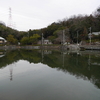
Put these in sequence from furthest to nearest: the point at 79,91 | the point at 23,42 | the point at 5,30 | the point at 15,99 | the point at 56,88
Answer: the point at 5,30 < the point at 23,42 < the point at 56,88 < the point at 79,91 < the point at 15,99

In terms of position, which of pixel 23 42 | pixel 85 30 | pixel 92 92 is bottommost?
pixel 92 92

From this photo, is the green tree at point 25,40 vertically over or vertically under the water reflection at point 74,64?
over

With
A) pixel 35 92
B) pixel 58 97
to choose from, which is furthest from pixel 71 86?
pixel 35 92

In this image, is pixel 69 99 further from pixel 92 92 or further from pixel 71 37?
pixel 71 37

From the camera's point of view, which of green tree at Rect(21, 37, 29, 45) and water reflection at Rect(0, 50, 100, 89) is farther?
green tree at Rect(21, 37, 29, 45)

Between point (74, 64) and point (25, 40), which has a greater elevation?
point (25, 40)

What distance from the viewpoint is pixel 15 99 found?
3.60 metres

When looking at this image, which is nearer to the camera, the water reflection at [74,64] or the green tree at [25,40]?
the water reflection at [74,64]

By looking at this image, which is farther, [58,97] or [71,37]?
[71,37]

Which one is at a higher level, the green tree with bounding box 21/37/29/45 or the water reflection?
the green tree with bounding box 21/37/29/45

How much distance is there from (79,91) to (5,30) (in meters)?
55.7

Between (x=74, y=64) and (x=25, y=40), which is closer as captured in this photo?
(x=74, y=64)

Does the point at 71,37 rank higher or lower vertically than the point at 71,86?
higher

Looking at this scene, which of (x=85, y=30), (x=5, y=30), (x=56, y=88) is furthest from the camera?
(x=5, y=30)
